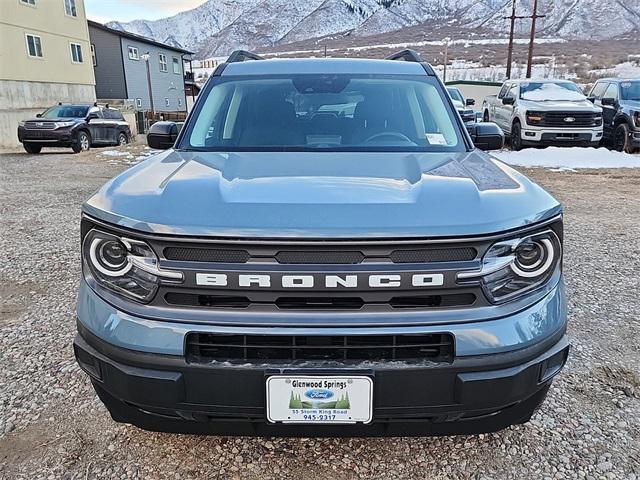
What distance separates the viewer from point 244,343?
68.2 inches

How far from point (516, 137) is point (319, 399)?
13.3 meters

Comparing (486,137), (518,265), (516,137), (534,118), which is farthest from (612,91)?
(518,265)

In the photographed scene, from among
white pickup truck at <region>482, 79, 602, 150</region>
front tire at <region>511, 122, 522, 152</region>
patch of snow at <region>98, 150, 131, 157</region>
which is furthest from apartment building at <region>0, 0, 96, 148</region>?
white pickup truck at <region>482, 79, 602, 150</region>

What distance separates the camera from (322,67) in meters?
3.43

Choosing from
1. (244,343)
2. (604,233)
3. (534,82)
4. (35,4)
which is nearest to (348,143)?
(244,343)

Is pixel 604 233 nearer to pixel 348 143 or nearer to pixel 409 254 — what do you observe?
pixel 348 143

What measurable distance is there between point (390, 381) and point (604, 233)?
5419mm

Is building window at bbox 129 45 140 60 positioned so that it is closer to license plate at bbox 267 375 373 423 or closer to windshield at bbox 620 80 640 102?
windshield at bbox 620 80 640 102

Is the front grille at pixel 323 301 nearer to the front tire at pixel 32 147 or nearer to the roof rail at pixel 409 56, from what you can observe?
the roof rail at pixel 409 56

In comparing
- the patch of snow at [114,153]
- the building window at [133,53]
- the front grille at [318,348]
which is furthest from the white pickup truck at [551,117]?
the building window at [133,53]

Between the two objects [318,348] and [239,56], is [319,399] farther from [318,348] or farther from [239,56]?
[239,56]

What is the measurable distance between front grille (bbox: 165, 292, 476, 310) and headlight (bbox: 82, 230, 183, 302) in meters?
0.09

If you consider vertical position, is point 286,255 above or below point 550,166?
above

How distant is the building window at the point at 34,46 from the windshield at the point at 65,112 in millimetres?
11013
